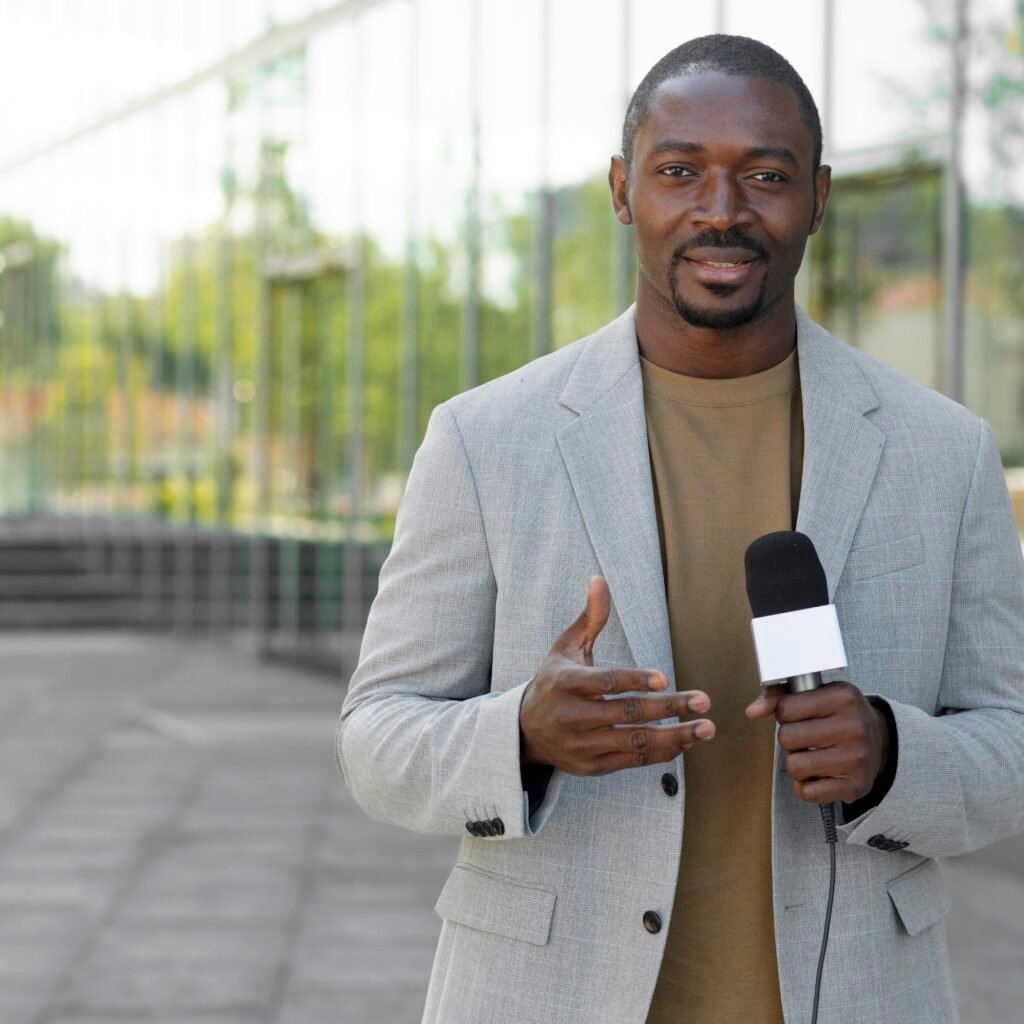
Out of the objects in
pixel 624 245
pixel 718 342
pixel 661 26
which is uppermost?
pixel 661 26

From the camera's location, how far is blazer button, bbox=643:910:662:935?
5.69 feet

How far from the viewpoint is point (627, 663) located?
179cm

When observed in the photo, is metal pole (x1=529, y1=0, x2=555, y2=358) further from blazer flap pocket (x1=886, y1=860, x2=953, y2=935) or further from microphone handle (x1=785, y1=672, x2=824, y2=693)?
microphone handle (x1=785, y1=672, x2=824, y2=693)

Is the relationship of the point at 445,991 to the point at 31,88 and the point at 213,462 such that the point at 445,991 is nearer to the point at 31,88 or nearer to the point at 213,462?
the point at 213,462

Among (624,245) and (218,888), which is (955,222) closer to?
(624,245)

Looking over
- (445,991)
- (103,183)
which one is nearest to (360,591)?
A: (103,183)

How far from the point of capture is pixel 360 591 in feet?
39.7

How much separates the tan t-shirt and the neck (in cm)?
1

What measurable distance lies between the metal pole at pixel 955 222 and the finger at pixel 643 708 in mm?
5605

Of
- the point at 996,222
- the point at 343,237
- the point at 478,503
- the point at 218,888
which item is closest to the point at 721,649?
the point at 478,503

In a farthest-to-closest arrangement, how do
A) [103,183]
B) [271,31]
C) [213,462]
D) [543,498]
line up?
[103,183] → [213,462] → [271,31] → [543,498]

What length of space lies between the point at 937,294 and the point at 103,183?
43.3 ft

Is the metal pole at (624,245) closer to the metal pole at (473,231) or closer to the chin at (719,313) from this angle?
the metal pole at (473,231)

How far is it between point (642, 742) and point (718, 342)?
513 mm
